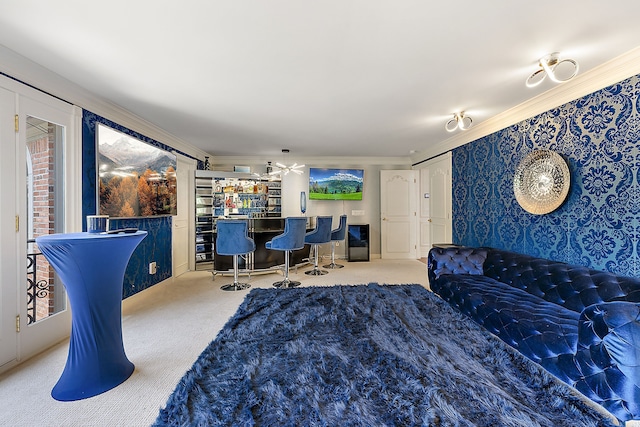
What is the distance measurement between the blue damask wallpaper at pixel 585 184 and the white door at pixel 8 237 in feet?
16.1

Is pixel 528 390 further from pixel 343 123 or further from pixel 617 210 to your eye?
pixel 343 123

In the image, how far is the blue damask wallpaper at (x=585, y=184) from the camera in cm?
218

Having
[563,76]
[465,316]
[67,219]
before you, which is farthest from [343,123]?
[67,219]

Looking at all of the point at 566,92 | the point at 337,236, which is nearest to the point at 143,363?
the point at 337,236

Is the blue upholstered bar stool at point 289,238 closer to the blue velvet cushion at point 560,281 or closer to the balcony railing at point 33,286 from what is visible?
the balcony railing at point 33,286

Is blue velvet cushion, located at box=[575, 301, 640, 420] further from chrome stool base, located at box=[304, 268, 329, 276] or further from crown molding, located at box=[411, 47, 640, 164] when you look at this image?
chrome stool base, located at box=[304, 268, 329, 276]

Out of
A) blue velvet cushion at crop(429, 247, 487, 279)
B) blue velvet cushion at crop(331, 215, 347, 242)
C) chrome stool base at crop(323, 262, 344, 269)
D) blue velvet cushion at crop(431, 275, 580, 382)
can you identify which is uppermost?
blue velvet cushion at crop(331, 215, 347, 242)

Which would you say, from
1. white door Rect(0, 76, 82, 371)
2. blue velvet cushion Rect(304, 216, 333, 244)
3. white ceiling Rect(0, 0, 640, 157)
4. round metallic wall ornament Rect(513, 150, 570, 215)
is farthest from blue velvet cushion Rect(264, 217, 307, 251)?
round metallic wall ornament Rect(513, 150, 570, 215)

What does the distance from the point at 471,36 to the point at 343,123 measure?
2105 millimetres

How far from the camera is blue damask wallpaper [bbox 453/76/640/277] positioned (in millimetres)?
2178

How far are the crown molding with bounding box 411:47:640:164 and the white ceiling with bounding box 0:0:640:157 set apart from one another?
0.09m

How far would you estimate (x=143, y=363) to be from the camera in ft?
6.66

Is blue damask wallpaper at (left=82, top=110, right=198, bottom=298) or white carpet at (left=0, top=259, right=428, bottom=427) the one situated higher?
blue damask wallpaper at (left=82, top=110, right=198, bottom=298)

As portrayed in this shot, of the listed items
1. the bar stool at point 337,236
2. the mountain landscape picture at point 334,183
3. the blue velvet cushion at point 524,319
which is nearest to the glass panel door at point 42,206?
the blue velvet cushion at point 524,319
